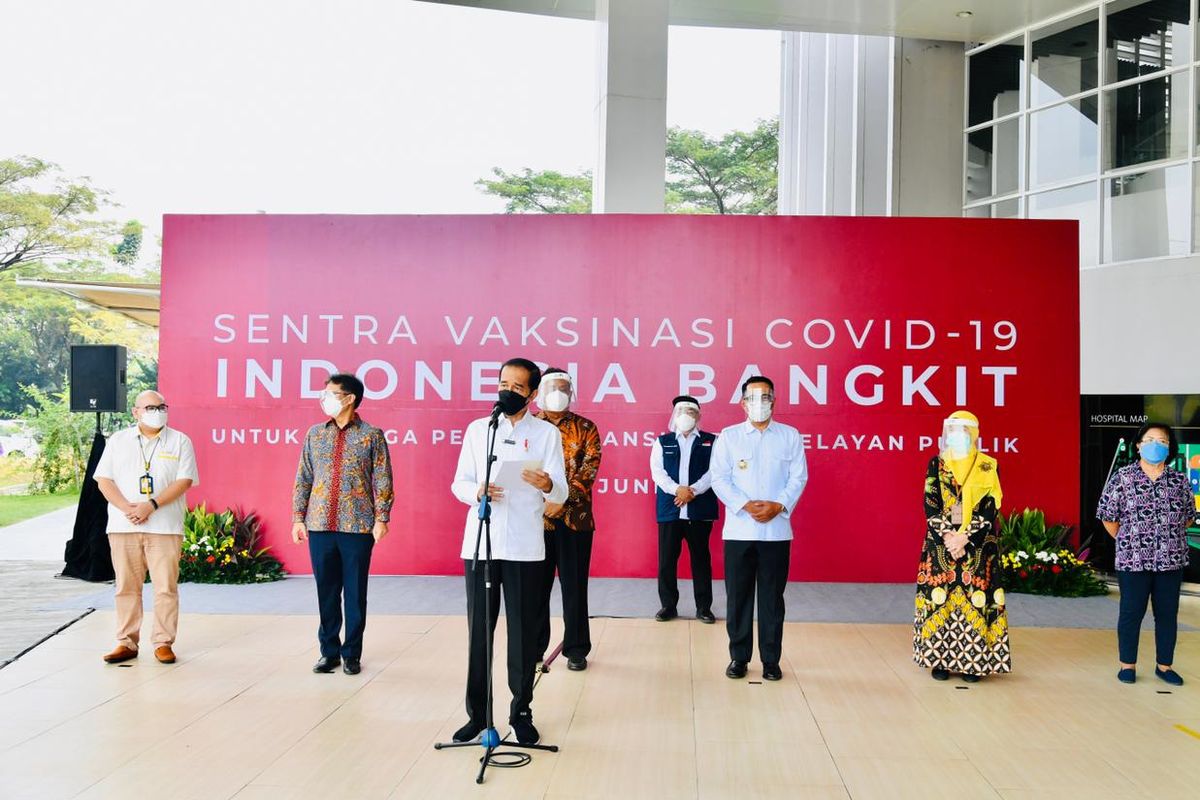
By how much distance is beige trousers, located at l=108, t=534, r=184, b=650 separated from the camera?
18.8ft

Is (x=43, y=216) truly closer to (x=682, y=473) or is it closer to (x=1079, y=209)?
(x=682, y=473)

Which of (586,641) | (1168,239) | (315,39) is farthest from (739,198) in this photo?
(586,641)

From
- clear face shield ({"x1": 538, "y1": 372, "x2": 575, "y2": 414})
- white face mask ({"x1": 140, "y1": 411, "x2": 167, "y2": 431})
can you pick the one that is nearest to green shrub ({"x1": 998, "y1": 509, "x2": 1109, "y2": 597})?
clear face shield ({"x1": 538, "y1": 372, "x2": 575, "y2": 414})

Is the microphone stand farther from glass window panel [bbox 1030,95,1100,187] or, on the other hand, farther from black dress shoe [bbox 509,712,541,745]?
glass window panel [bbox 1030,95,1100,187]

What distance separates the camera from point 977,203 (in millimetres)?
12195

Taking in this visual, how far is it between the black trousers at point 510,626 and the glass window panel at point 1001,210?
8.89 metres

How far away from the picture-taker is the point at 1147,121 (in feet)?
33.2

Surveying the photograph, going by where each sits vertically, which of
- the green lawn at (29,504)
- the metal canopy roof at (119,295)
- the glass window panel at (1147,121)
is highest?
the glass window panel at (1147,121)

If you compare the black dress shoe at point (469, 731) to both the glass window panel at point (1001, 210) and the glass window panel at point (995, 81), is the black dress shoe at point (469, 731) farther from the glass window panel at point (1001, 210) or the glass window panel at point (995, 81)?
the glass window panel at point (995, 81)

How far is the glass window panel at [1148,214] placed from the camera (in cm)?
952

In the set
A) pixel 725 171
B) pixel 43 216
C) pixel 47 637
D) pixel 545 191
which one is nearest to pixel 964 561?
pixel 47 637

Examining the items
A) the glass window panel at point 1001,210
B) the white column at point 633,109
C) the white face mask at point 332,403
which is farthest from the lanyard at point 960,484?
the glass window panel at point 1001,210

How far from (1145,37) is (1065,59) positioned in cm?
103

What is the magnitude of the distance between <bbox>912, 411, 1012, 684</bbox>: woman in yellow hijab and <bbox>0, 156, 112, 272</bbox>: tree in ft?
68.9
